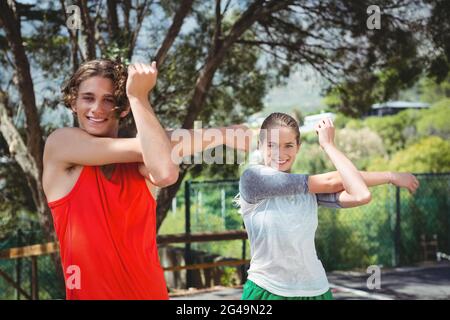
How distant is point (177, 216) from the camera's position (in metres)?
9.23

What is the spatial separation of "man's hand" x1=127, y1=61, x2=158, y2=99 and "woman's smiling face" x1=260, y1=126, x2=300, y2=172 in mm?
756

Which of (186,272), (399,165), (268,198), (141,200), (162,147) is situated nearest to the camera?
(162,147)

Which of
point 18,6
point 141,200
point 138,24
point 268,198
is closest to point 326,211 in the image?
point 138,24

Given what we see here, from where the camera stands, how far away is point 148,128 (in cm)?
135

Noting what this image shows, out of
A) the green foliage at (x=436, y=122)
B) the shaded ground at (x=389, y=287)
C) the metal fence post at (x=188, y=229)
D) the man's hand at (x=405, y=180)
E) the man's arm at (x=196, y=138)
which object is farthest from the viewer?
the green foliage at (x=436, y=122)

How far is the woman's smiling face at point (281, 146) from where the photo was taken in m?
2.05

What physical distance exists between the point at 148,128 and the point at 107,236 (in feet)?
0.87

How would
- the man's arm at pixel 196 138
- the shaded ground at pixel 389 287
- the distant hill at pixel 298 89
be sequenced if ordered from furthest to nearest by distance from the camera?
1. the distant hill at pixel 298 89
2. the shaded ground at pixel 389 287
3. the man's arm at pixel 196 138

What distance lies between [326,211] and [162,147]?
730cm

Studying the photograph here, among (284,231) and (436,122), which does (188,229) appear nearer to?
(284,231)

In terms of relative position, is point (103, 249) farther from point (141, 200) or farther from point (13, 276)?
point (13, 276)

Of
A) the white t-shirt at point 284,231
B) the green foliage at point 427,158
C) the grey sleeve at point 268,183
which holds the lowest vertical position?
the white t-shirt at point 284,231

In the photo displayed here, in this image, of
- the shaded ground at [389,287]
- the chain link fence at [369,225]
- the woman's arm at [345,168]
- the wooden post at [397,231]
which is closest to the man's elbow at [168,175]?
the woman's arm at [345,168]

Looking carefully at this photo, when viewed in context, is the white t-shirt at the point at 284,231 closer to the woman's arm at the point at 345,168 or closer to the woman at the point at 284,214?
the woman at the point at 284,214
